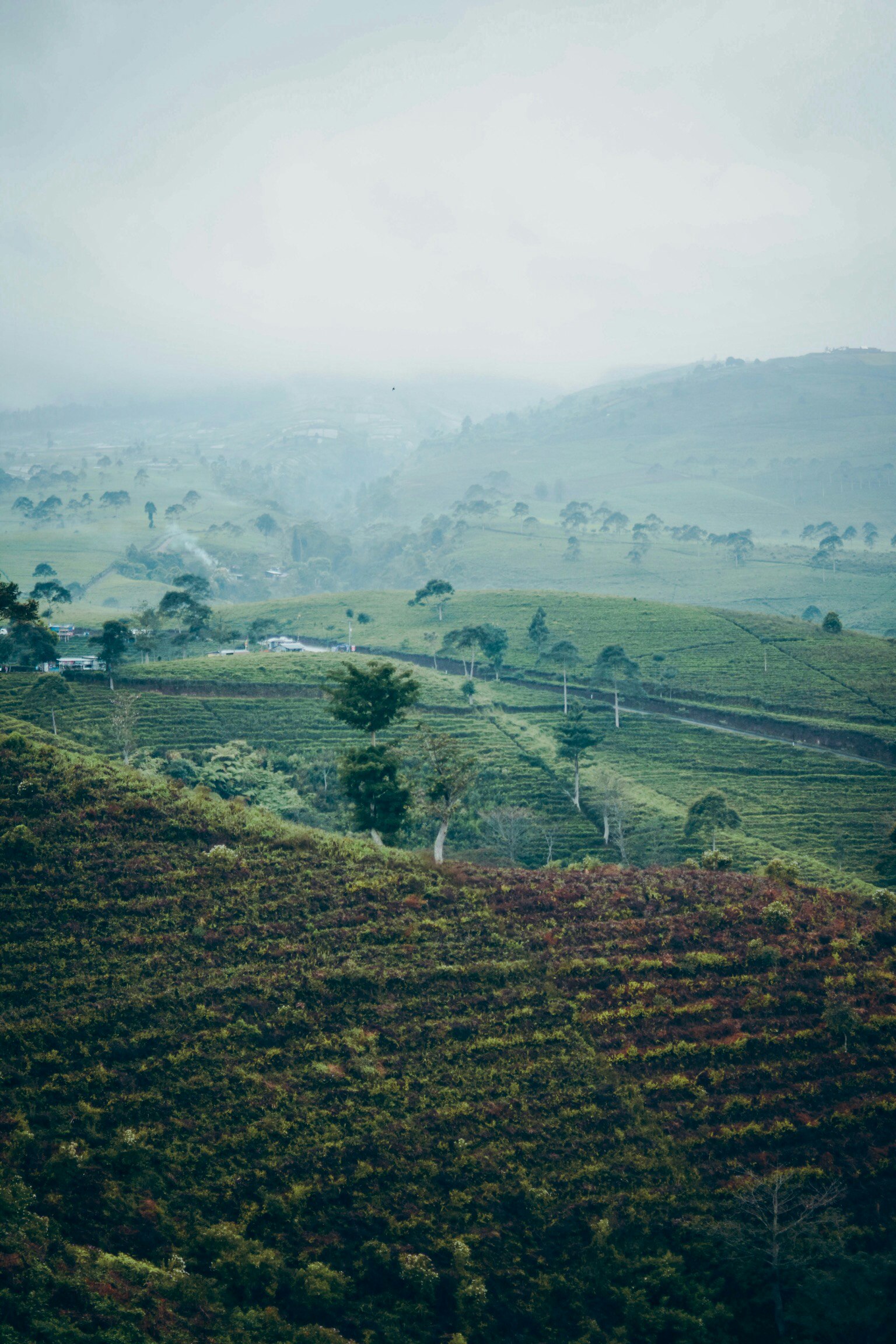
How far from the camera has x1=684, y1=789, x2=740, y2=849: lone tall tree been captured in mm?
50531

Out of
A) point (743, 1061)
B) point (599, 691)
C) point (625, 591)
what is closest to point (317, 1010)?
point (743, 1061)

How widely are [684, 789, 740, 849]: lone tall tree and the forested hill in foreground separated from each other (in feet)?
53.5

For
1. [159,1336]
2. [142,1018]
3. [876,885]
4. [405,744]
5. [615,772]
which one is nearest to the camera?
[159,1336]

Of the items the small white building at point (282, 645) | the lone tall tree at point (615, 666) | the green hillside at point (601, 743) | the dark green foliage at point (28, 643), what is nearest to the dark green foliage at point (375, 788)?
the green hillside at point (601, 743)

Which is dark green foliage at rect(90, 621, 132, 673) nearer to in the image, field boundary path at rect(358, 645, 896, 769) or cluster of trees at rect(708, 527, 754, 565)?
field boundary path at rect(358, 645, 896, 769)

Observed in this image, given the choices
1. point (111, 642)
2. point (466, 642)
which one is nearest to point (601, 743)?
point (466, 642)

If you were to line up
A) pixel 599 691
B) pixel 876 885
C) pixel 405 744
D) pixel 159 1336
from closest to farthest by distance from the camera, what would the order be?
pixel 159 1336
pixel 876 885
pixel 405 744
pixel 599 691

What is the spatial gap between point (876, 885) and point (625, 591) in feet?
390

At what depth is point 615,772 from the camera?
220 feet

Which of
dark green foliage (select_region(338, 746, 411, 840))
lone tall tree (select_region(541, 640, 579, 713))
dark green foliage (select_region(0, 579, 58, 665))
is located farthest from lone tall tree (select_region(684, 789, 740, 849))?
dark green foliage (select_region(0, 579, 58, 665))

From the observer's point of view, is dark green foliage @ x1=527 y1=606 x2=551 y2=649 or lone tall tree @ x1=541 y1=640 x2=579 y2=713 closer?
lone tall tree @ x1=541 y1=640 x2=579 y2=713

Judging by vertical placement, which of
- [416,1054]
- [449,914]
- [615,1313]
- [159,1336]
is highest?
[449,914]

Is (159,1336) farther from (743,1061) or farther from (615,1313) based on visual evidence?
(743,1061)

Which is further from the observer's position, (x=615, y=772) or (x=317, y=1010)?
(x=615, y=772)
